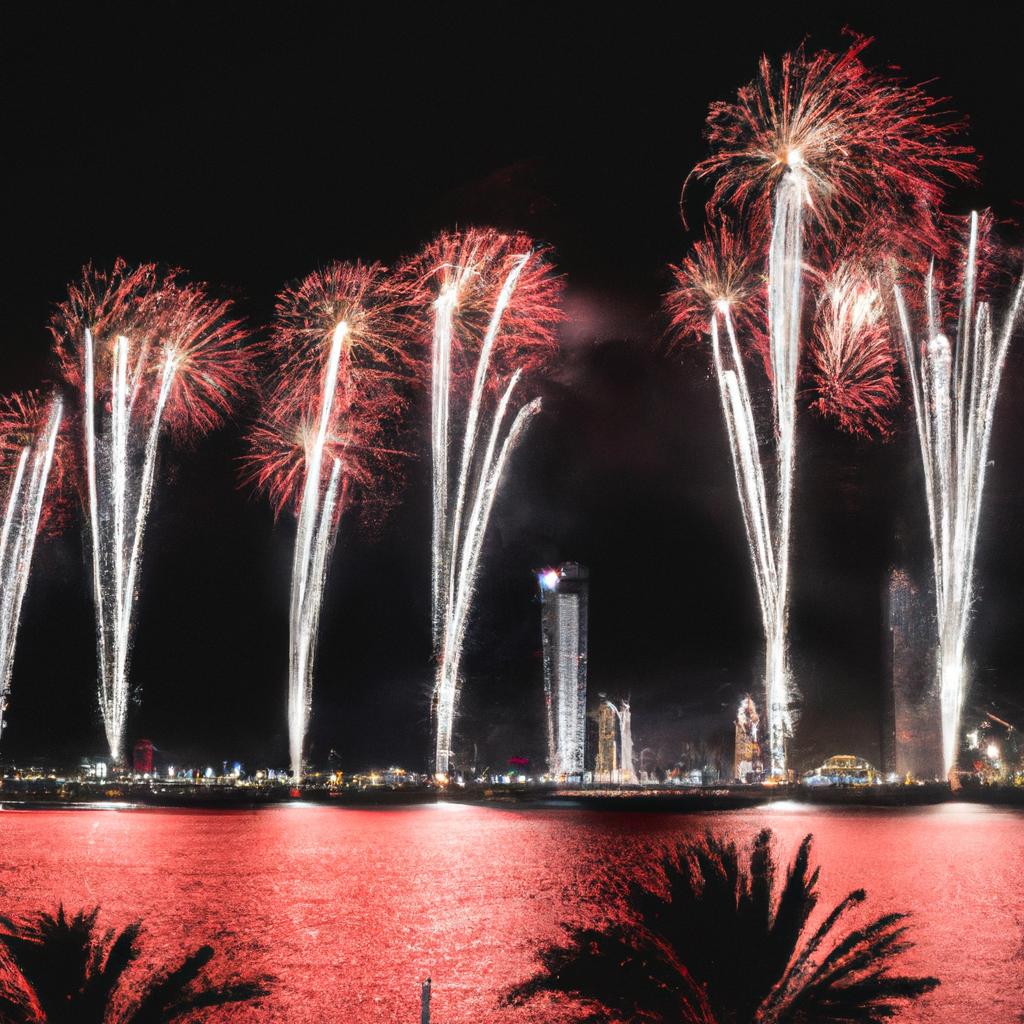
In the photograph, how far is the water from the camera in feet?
31.4

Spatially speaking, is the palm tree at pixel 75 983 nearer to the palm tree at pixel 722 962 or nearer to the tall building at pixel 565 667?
the palm tree at pixel 722 962

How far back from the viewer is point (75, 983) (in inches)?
248

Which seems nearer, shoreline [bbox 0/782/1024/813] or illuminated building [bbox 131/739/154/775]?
shoreline [bbox 0/782/1024/813]

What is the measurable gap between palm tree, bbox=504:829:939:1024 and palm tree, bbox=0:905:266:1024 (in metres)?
2.12

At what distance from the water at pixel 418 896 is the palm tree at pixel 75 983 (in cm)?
245

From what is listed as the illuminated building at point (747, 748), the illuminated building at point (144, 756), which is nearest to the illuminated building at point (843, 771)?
the illuminated building at point (747, 748)

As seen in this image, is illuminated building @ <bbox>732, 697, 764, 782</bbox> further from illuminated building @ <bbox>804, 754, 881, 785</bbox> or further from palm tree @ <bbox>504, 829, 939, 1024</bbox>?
palm tree @ <bbox>504, 829, 939, 1024</bbox>

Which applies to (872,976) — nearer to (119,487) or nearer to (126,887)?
(126,887)

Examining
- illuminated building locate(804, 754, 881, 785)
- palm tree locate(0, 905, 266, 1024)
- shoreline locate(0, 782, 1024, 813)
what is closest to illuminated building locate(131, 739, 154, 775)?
shoreline locate(0, 782, 1024, 813)

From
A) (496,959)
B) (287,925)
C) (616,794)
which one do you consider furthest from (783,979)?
(616,794)

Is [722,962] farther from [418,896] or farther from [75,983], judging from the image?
[418,896]

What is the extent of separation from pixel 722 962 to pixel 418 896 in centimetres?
957

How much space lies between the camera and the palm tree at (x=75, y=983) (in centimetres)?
612

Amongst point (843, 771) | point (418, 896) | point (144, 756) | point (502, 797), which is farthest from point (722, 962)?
point (144, 756)
